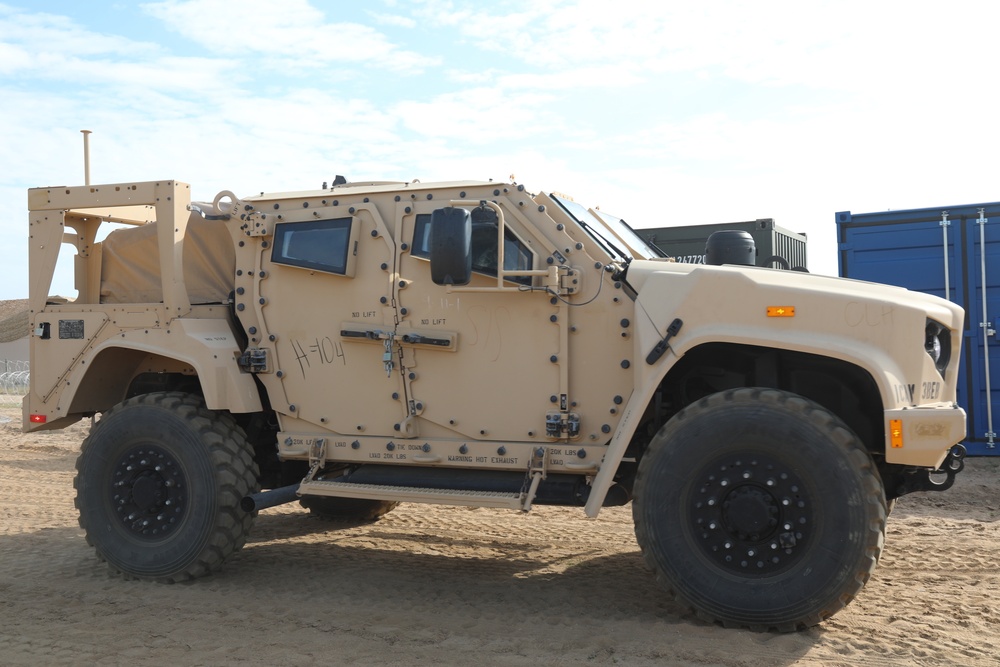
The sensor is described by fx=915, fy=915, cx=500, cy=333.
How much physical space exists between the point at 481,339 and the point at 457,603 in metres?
1.67

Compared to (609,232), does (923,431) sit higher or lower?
lower

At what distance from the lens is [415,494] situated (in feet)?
18.7

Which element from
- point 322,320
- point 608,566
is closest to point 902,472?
point 608,566

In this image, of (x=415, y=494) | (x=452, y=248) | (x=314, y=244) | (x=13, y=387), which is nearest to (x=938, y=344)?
(x=452, y=248)

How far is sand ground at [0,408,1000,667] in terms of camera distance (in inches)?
186

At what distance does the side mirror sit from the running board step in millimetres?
1304

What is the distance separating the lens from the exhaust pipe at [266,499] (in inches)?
243

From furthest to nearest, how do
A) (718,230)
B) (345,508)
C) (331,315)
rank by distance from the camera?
(718,230) < (345,508) < (331,315)

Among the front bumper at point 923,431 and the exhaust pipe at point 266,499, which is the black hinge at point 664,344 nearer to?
the front bumper at point 923,431

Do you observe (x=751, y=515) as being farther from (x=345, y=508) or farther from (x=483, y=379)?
(x=345, y=508)

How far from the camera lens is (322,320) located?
6.19 metres

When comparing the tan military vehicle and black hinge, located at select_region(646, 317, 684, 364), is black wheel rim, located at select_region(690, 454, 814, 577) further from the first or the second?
black hinge, located at select_region(646, 317, 684, 364)

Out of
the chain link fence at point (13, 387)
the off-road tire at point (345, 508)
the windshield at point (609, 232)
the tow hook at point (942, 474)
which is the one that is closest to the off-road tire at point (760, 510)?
the tow hook at point (942, 474)

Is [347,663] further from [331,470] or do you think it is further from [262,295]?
[262,295]
